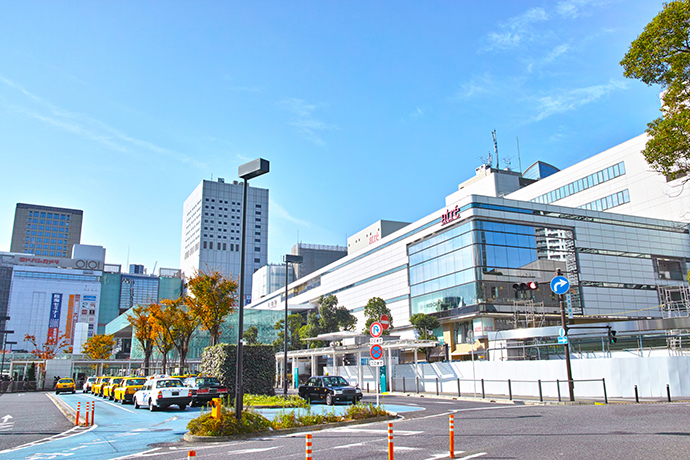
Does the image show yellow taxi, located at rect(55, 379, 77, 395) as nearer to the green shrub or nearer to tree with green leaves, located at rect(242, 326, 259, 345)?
tree with green leaves, located at rect(242, 326, 259, 345)

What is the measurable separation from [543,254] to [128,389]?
1728 inches

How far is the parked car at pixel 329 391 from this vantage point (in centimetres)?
2628

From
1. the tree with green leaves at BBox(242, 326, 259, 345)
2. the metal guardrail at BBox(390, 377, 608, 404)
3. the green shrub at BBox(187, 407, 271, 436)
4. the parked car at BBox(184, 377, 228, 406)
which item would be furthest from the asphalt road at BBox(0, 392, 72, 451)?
the tree with green leaves at BBox(242, 326, 259, 345)

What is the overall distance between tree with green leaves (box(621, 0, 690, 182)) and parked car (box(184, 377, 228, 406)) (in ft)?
71.0

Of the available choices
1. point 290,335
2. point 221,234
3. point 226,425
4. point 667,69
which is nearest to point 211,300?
point 226,425

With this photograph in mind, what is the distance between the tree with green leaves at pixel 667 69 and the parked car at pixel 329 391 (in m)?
16.8

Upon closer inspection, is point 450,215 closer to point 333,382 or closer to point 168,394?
point 333,382

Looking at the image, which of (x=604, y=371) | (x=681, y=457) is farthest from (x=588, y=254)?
(x=681, y=457)

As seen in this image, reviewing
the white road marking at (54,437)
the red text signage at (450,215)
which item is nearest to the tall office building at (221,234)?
the red text signage at (450,215)

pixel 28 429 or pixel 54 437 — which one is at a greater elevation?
pixel 54 437

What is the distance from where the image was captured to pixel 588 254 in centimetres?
6053

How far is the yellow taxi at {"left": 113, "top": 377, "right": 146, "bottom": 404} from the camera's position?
32281mm

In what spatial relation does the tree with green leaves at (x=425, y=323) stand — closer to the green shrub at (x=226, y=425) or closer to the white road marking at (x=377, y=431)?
the white road marking at (x=377, y=431)

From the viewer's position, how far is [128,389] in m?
32.4
